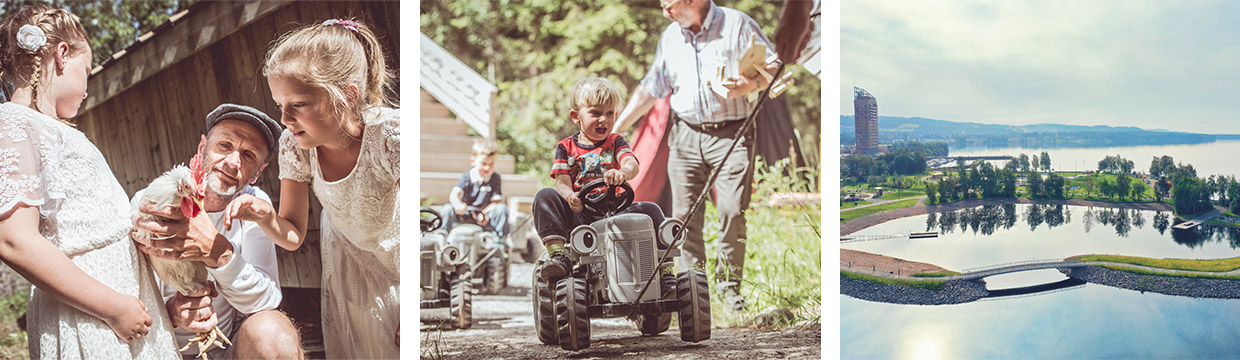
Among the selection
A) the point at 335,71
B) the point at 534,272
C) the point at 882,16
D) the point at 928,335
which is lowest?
the point at 928,335

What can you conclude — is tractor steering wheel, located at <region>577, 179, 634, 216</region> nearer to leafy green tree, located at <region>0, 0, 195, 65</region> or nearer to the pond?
the pond

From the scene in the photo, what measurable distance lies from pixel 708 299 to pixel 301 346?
203 centimetres

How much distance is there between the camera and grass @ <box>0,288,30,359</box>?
436 centimetres

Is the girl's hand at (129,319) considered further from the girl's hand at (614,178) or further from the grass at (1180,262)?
the grass at (1180,262)

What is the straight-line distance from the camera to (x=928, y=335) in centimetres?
452

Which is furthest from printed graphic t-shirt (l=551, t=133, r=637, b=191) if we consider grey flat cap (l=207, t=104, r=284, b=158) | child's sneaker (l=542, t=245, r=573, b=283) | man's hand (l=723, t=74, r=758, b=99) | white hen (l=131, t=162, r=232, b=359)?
white hen (l=131, t=162, r=232, b=359)

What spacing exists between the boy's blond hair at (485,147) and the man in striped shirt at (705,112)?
0.79 metres

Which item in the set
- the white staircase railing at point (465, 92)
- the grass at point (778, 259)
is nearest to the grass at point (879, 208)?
the grass at point (778, 259)

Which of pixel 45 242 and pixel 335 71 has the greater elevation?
pixel 335 71

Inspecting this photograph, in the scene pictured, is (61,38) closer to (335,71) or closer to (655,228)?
(335,71)

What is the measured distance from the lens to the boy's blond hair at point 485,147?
480cm

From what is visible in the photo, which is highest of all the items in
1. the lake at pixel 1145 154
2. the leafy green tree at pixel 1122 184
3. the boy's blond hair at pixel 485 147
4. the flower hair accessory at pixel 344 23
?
the flower hair accessory at pixel 344 23

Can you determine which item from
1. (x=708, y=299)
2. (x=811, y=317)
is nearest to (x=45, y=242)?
(x=708, y=299)

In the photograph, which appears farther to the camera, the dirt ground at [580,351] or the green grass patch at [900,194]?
the green grass patch at [900,194]
